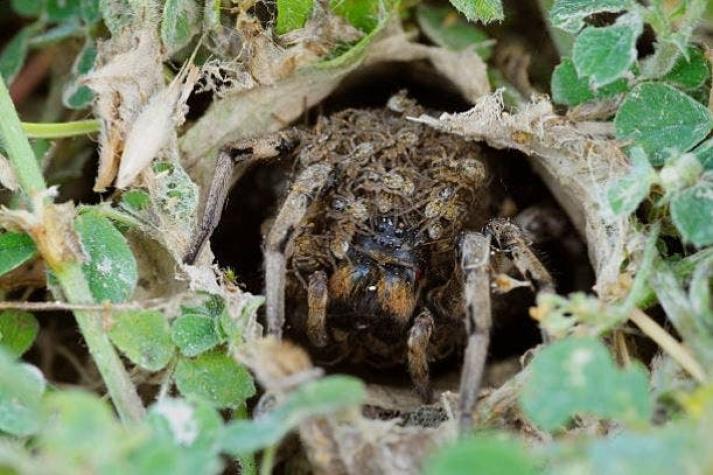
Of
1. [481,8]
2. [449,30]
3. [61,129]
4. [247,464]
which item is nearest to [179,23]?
[61,129]

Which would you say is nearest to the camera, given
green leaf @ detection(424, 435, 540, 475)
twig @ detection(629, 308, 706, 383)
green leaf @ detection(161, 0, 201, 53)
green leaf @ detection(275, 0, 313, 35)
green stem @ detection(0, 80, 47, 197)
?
green leaf @ detection(424, 435, 540, 475)

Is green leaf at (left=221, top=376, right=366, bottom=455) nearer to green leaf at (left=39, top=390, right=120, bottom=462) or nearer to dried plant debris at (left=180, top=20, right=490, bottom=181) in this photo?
green leaf at (left=39, top=390, right=120, bottom=462)

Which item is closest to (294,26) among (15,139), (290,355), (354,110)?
(354,110)

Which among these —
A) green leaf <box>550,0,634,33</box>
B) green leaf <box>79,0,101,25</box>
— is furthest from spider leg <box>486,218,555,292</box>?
green leaf <box>79,0,101,25</box>

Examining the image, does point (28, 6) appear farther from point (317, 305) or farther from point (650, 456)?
point (650, 456)

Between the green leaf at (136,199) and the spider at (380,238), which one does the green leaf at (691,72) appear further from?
the green leaf at (136,199)
